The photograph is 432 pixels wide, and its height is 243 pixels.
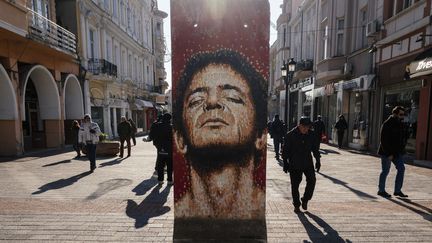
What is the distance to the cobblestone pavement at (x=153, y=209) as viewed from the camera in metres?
A: 3.72

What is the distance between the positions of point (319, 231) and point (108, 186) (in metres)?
4.68

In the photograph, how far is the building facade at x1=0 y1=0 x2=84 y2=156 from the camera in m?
10.3

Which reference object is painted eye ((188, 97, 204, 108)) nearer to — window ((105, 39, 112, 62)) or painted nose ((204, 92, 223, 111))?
painted nose ((204, 92, 223, 111))

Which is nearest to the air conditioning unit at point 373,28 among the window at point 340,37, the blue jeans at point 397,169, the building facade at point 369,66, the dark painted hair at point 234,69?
the building facade at point 369,66

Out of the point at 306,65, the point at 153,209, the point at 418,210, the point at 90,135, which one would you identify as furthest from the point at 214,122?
the point at 306,65

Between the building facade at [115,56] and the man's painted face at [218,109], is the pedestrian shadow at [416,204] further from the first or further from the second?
the building facade at [115,56]

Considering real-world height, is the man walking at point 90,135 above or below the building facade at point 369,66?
below

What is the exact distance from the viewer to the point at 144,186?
6266 millimetres

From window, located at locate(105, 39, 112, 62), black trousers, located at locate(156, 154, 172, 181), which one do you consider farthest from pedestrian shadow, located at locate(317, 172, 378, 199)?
window, located at locate(105, 39, 112, 62)

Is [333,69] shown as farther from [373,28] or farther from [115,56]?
[115,56]

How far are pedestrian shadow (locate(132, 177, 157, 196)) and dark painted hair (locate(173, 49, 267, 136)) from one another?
343cm

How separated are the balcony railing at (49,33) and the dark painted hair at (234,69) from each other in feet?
35.5

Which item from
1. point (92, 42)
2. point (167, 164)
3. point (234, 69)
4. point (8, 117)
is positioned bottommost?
point (167, 164)

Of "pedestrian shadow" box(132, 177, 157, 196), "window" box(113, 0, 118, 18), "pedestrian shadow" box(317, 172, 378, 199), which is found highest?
"window" box(113, 0, 118, 18)
